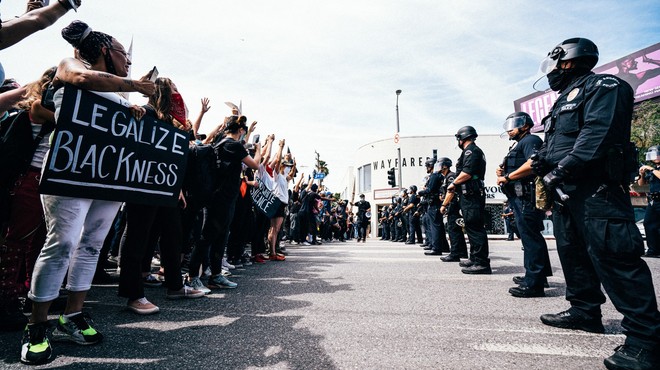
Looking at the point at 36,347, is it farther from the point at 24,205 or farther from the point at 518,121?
the point at 518,121

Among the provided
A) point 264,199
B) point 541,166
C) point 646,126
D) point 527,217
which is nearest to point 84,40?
point 541,166

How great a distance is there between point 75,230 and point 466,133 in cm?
542

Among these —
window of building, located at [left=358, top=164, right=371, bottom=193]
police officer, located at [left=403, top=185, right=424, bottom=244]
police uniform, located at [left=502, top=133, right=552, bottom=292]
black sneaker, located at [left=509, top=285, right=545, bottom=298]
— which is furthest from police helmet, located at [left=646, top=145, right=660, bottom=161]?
window of building, located at [left=358, top=164, right=371, bottom=193]

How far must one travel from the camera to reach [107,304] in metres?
3.13

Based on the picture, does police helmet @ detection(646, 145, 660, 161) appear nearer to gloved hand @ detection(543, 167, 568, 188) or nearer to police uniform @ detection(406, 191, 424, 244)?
police uniform @ detection(406, 191, 424, 244)

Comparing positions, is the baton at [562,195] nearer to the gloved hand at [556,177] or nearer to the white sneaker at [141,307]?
the gloved hand at [556,177]

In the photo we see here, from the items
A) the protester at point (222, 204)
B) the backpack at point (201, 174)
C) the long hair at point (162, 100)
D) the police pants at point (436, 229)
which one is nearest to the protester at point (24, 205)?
the long hair at point (162, 100)

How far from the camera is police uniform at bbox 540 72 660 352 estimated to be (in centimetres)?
193

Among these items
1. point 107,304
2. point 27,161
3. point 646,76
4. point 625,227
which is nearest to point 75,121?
point 27,161

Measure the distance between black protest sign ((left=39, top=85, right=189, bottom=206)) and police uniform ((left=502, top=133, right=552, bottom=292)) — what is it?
3.55 metres

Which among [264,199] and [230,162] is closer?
[230,162]

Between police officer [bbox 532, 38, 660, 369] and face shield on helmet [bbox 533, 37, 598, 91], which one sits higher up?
face shield on helmet [bbox 533, 37, 598, 91]

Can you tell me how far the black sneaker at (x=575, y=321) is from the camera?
2.48 m

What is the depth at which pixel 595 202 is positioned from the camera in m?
2.14
